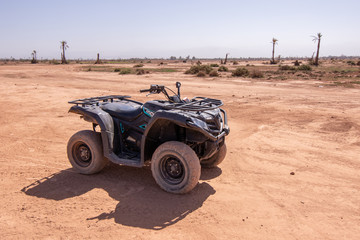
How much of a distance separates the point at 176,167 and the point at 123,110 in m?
1.45

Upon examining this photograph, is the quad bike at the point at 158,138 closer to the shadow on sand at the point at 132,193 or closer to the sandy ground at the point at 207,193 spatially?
the shadow on sand at the point at 132,193

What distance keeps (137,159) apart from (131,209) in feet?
2.99

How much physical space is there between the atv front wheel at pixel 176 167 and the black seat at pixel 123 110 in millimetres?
855

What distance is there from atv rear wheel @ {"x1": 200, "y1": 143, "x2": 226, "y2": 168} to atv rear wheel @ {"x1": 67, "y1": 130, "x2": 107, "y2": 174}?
1.88 meters

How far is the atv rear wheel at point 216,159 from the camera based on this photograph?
5.46m

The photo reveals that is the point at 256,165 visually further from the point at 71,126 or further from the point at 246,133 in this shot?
the point at 71,126

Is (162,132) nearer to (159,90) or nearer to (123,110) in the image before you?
(159,90)

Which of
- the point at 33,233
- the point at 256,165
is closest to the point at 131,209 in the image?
the point at 33,233

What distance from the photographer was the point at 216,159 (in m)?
5.54

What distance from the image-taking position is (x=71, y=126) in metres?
8.78

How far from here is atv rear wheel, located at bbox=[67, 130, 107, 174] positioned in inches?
Result: 203

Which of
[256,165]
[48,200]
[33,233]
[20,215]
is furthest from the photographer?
[256,165]

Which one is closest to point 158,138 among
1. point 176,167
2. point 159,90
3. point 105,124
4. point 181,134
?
point 181,134

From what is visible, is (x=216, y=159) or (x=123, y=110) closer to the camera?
(x=123, y=110)
